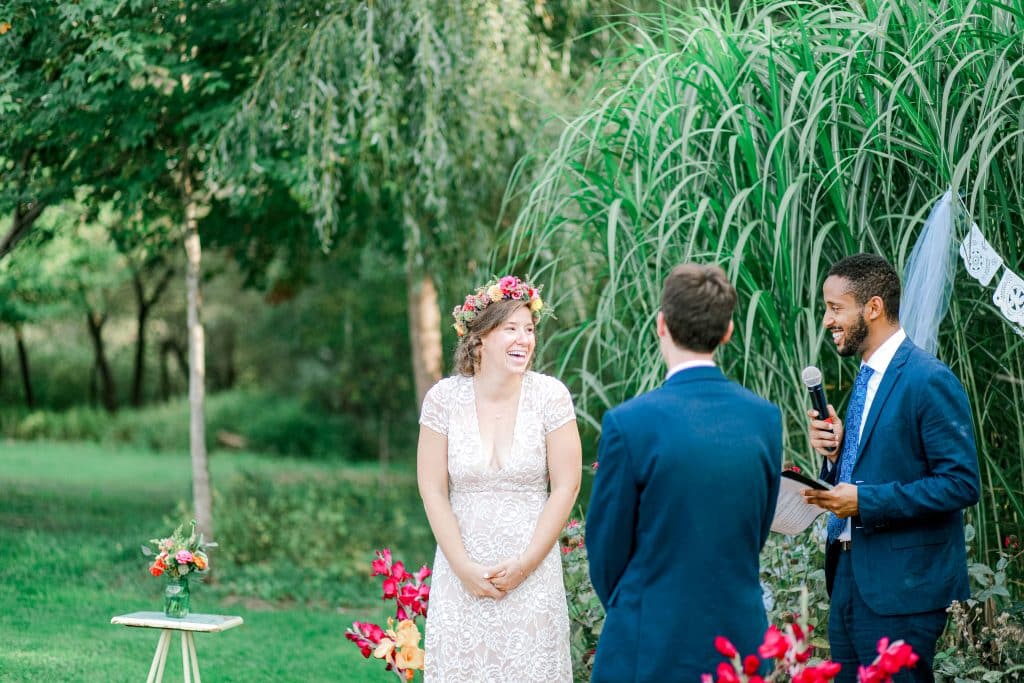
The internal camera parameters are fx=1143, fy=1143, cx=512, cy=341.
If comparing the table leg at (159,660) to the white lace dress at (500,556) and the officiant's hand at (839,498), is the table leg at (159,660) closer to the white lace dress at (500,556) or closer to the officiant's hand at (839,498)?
the white lace dress at (500,556)

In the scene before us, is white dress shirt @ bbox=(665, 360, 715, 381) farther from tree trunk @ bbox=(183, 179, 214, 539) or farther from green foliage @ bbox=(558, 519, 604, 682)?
tree trunk @ bbox=(183, 179, 214, 539)

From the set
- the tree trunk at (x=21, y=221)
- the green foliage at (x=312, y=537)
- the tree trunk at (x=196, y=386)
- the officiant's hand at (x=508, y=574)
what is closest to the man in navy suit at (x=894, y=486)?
the officiant's hand at (x=508, y=574)

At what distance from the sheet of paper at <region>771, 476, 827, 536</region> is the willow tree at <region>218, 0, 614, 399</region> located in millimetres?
4197

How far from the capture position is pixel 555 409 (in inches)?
Answer: 139

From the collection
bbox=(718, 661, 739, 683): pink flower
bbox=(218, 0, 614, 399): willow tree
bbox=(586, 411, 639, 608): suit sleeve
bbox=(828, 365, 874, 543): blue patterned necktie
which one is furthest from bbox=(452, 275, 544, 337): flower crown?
bbox=(218, 0, 614, 399): willow tree

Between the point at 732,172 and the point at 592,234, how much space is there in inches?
31.7

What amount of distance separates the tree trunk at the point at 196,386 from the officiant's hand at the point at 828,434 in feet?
19.1

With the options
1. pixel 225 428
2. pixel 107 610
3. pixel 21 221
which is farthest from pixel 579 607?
pixel 225 428

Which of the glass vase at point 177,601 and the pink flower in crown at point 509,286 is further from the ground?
the pink flower in crown at point 509,286

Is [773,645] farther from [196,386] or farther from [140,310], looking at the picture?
[140,310]

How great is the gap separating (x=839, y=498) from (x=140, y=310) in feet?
60.9

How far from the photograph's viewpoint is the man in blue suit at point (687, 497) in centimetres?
242

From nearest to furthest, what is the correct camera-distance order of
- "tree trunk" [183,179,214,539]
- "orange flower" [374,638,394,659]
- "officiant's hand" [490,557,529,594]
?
"officiant's hand" [490,557,529,594]
"orange flower" [374,638,394,659]
"tree trunk" [183,179,214,539]

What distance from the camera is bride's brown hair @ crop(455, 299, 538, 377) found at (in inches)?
140
